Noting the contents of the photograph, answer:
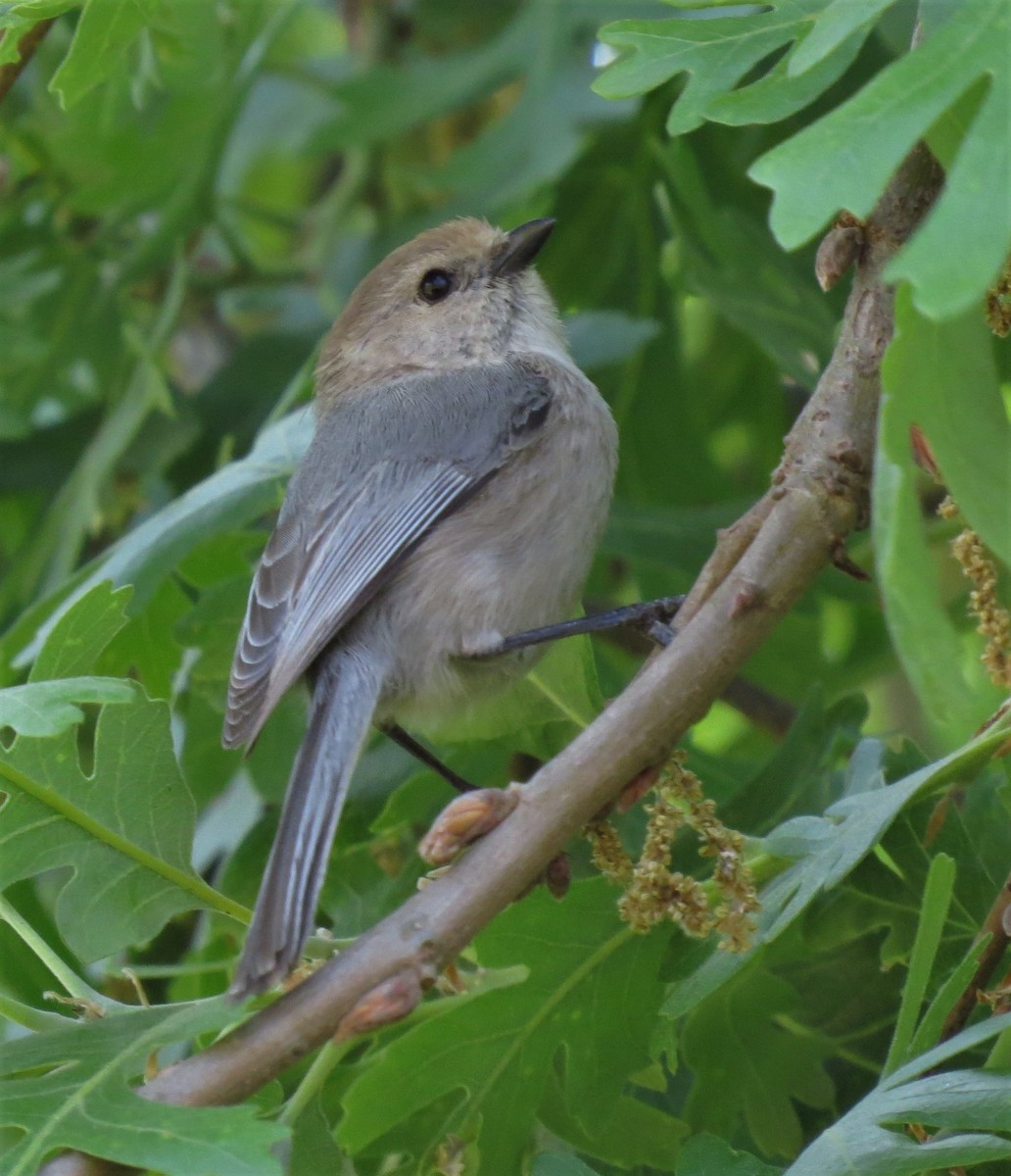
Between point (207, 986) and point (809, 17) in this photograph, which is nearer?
point (809, 17)

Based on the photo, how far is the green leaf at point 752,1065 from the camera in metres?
1.97

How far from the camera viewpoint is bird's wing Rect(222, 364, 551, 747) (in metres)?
2.28

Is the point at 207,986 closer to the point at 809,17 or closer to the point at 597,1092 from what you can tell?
the point at 597,1092

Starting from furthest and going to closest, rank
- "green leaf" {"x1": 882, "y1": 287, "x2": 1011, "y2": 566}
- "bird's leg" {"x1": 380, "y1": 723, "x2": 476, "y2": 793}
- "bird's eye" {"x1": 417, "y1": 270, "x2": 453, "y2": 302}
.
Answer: "bird's eye" {"x1": 417, "y1": 270, "x2": 453, "y2": 302}
"bird's leg" {"x1": 380, "y1": 723, "x2": 476, "y2": 793}
"green leaf" {"x1": 882, "y1": 287, "x2": 1011, "y2": 566}

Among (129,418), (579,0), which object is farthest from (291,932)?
(579,0)

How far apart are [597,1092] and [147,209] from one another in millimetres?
2200

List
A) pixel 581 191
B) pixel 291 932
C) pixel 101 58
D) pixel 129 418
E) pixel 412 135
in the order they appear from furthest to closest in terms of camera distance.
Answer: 1. pixel 412 135
2. pixel 581 191
3. pixel 129 418
4. pixel 101 58
5. pixel 291 932

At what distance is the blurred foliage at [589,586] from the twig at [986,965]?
0.04 m

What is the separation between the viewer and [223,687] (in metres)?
2.54

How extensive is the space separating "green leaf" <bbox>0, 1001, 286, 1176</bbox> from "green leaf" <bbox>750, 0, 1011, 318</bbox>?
94 cm

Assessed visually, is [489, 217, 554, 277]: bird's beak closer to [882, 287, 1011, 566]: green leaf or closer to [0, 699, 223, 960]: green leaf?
[0, 699, 223, 960]: green leaf

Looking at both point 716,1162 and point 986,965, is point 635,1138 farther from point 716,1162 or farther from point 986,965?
point 986,965

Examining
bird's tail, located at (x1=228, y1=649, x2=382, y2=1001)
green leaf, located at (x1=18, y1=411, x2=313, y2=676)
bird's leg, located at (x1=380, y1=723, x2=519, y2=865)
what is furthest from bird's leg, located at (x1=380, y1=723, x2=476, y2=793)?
bird's leg, located at (x1=380, y1=723, x2=519, y2=865)

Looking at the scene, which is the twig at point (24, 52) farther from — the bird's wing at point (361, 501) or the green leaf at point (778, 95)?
the green leaf at point (778, 95)
